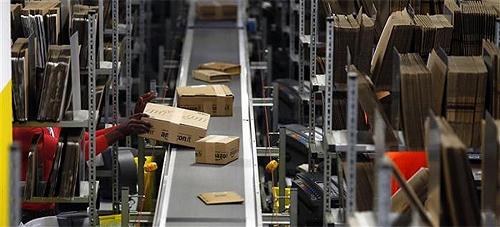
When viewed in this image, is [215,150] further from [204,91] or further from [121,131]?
[204,91]

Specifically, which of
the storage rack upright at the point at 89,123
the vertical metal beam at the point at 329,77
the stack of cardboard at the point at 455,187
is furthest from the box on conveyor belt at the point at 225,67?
the stack of cardboard at the point at 455,187

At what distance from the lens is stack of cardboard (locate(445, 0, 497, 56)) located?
252 inches

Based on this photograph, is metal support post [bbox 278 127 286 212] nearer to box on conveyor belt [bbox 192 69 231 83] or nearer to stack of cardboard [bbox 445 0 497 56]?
stack of cardboard [bbox 445 0 497 56]

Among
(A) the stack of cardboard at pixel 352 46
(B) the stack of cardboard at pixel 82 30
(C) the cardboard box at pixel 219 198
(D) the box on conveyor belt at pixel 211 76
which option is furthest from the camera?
(D) the box on conveyor belt at pixel 211 76

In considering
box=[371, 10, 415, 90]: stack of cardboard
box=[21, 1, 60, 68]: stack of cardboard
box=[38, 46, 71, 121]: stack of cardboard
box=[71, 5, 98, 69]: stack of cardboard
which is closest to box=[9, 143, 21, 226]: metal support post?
box=[38, 46, 71, 121]: stack of cardboard

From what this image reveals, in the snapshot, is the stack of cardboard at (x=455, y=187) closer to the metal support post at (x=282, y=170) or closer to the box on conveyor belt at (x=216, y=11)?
the metal support post at (x=282, y=170)

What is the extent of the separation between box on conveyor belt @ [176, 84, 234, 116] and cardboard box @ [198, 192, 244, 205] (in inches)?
56.6

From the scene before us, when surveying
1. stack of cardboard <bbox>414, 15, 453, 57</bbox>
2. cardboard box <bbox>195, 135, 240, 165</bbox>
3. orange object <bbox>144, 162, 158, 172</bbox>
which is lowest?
orange object <bbox>144, 162, 158, 172</bbox>

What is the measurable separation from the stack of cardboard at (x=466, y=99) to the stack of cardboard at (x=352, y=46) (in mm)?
929

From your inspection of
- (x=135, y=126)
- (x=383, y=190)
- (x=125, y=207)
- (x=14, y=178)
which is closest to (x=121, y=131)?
(x=135, y=126)

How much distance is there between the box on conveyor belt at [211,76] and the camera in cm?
862

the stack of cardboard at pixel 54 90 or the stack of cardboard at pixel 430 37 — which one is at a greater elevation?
the stack of cardboard at pixel 430 37

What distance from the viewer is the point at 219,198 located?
19.6 ft

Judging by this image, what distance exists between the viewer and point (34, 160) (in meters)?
6.59
